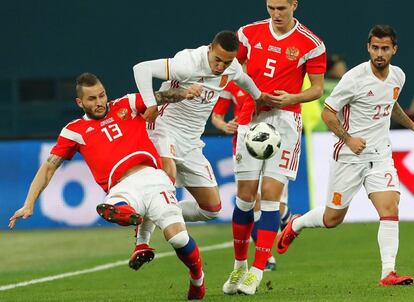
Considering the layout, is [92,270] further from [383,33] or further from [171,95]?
[383,33]

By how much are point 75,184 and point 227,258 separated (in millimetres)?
4104

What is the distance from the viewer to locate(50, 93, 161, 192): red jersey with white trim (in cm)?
1049

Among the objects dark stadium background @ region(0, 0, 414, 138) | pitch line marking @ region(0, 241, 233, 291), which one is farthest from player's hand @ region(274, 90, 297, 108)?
dark stadium background @ region(0, 0, 414, 138)

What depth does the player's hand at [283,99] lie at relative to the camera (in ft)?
36.1

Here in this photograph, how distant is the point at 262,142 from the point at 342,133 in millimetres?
733

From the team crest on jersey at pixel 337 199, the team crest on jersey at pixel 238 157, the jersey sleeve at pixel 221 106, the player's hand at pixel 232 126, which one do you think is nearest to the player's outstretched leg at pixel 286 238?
the team crest on jersey at pixel 337 199

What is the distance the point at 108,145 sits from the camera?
34.5ft

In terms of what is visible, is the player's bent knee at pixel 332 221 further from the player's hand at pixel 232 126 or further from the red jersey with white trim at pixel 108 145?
the red jersey with white trim at pixel 108 145

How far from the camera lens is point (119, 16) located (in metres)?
21.8

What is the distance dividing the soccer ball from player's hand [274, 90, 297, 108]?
233 mm

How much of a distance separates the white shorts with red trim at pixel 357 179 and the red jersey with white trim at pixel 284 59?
641 millimetres

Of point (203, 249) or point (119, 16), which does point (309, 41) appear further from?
point (119, 16)


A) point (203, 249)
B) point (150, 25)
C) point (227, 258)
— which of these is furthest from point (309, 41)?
point (150, 25)

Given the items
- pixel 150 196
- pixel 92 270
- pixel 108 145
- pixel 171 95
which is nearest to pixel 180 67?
pixel 171 95
